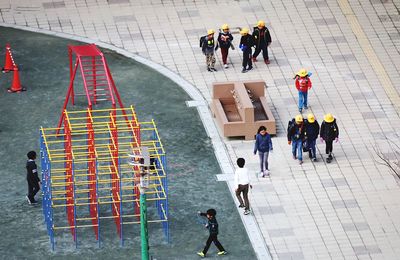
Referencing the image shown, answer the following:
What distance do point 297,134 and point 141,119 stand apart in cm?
550

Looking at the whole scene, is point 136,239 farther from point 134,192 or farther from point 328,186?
point 328,186

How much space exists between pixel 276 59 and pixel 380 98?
424 cm

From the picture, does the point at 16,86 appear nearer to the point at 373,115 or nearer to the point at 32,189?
the point at 32,189

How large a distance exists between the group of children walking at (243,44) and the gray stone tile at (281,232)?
9818 millimetres

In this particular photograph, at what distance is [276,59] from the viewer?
49.0 metres

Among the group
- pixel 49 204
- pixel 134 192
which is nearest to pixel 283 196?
pixel 134 192

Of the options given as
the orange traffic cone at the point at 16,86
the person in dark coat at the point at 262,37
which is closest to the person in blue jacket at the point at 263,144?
the person in dark coat at the point at 262,37

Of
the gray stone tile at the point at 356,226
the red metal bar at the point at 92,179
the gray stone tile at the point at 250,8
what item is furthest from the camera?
the gray stone tile at the point at 250,8

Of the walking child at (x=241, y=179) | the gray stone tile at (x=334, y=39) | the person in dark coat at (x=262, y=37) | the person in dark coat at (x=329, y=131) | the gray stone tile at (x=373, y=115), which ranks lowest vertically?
the walking child at (x=241, y=179)

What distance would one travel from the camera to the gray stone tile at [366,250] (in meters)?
37.9

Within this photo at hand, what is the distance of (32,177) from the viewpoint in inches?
1556

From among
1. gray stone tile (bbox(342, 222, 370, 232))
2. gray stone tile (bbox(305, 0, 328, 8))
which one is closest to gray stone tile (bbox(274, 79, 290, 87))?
gray stone tile (bbox(305, 0, 328, 8))

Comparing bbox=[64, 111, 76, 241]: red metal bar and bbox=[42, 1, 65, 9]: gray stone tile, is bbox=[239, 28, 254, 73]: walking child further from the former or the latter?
bbox=[64, 111, 76, 241]: red metal bar

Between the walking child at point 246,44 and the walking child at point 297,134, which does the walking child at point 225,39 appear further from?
the walking child at point 297,134
